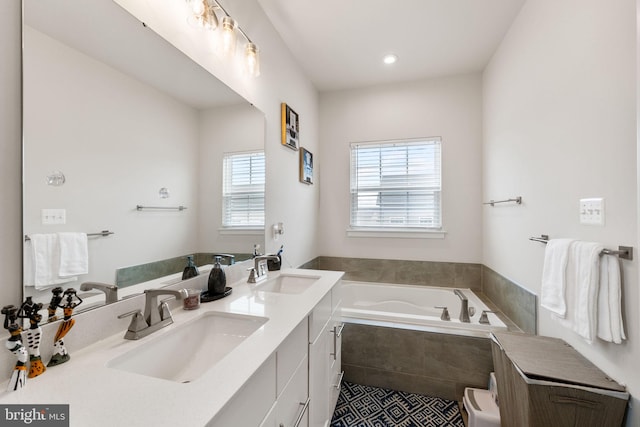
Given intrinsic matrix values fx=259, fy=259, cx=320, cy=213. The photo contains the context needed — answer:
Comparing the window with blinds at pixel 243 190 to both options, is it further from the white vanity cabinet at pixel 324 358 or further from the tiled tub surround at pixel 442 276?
the tiled tub surround at pixel 442 276

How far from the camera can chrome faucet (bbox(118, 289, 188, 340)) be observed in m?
0.87

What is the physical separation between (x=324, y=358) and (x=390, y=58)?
8.38 ft

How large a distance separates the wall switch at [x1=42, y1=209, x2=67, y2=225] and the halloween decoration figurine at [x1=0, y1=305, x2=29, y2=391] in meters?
0.24

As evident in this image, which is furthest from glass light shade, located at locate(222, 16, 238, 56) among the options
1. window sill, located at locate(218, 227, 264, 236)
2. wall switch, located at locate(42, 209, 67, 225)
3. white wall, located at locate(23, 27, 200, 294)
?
wall switch, located at locate(42, 209, 67, 225)

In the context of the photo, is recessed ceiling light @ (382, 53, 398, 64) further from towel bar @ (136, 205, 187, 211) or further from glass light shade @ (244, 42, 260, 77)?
towel bar @ (136, 205, 187, 211)

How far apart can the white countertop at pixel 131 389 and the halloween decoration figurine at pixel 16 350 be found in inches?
0.8

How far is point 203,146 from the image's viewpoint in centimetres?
137

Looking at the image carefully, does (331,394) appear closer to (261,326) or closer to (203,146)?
(261,326)

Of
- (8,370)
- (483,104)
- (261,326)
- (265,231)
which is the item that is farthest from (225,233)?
(483,104)

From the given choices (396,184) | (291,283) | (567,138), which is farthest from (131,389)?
(396,184)

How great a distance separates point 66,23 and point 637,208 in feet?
6.73

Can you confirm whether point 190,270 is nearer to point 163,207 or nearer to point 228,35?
point 163,207

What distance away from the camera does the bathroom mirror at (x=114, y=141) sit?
74cm

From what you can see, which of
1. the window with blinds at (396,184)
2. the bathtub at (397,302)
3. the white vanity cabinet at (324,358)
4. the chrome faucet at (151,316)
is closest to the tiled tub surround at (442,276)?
the bathtub at (397,302)
